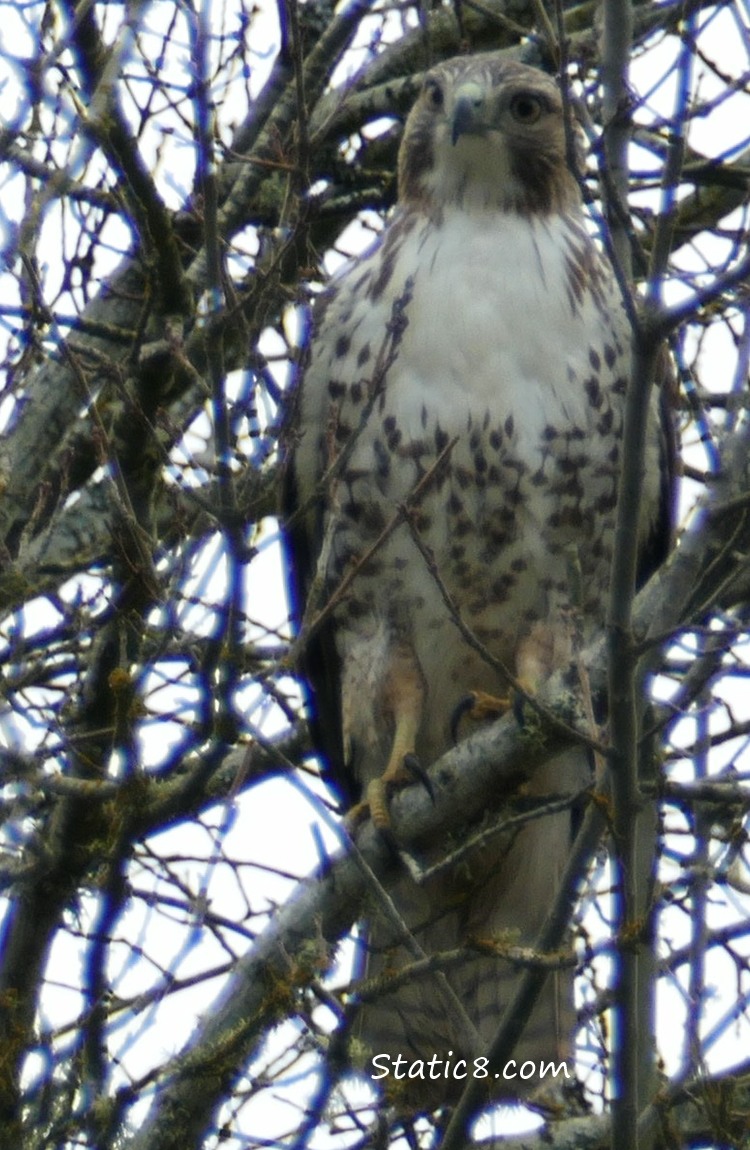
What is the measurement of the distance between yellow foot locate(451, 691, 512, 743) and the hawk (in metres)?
0.07

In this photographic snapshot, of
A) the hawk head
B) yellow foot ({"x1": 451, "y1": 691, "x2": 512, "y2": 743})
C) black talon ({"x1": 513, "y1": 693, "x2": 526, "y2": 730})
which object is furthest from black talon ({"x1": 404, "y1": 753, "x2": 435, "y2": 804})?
the hawk head

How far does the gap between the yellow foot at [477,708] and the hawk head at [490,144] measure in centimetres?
131

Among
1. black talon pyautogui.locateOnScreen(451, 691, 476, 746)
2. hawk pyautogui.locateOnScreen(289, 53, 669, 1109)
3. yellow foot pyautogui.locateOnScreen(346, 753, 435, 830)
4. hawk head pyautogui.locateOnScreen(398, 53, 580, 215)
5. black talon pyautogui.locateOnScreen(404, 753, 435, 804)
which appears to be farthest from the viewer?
hawk head pyautogui.locateOnScreen(398, 53, 580, 215)

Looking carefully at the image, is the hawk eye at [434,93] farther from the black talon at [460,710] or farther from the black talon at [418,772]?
the black talon at [418,772]

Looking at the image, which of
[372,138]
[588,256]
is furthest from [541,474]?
[372,138]

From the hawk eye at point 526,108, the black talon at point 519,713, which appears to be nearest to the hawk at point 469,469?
the hawk eye at point 526,108

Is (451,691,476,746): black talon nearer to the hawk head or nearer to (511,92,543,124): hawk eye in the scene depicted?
the hawk head

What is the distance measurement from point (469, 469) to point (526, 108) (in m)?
1.08

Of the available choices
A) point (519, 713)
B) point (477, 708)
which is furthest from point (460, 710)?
point (519, 713)

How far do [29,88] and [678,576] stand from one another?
188 centimetres

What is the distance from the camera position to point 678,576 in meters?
3.17

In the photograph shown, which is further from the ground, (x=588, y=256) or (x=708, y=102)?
(x=708, y=102)

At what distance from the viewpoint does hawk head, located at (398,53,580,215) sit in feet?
15.7

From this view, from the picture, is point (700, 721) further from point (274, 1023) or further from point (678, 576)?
point (274, 1023)
